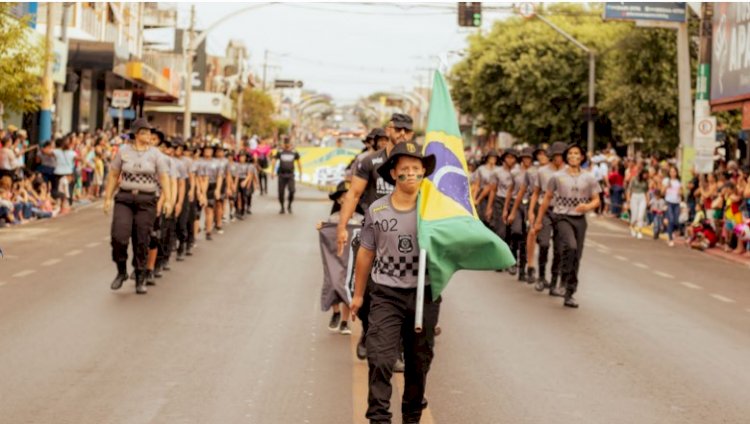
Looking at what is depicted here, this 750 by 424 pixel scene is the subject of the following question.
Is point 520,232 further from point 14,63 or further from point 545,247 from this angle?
point 14,63

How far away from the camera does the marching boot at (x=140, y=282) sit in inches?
571

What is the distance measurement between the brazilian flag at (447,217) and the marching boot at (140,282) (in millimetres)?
7381

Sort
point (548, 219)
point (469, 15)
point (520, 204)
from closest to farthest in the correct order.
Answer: point (548, 219) < point (520, 204) < point (469, 15)

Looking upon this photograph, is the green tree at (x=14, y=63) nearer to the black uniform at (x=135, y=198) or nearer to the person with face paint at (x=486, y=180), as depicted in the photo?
the person with face paint at (x=486, y=180)

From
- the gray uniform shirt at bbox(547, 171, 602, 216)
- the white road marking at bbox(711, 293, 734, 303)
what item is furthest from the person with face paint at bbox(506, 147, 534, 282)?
the gray uniform shirt at bbox(547, 171, 602, 216)

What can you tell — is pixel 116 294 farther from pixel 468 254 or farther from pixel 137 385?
pixel 468 254

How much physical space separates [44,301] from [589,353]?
18.9 ft

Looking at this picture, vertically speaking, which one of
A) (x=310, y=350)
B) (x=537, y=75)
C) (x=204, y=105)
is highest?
(x=537, y=75)

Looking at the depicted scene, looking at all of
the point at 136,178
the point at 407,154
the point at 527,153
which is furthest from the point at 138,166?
the point at 407,154

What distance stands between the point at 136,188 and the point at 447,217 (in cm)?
735

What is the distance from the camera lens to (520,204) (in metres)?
18.3

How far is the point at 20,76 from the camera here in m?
24.5

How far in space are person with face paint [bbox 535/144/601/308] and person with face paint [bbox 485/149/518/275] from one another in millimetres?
3726

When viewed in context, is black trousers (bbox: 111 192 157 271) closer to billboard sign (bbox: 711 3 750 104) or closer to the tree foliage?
billboard sign (bbox: 711 3 750 104)
